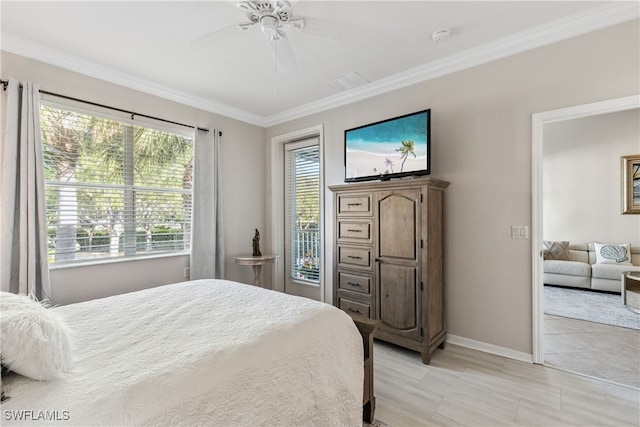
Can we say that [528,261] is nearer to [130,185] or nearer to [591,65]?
[591,65]

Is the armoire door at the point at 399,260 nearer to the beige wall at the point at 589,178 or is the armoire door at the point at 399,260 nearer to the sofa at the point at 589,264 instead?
the sofa at the point at 589,264

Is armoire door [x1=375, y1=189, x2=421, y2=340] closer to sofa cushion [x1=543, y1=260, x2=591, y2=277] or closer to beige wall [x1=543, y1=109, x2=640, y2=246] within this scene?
sofa cushion [x1=543, y1=260, x2=591, y2=277]

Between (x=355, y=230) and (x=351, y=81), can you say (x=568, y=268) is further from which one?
(x=351, y=81)

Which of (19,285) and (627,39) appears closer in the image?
(627,39)

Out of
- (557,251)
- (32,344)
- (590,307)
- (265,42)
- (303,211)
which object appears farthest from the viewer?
(557,251)

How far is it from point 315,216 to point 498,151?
7.59ft

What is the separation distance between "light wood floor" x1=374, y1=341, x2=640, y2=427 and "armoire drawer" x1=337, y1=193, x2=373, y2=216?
1.37 metres

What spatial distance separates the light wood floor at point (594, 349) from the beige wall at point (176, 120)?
346 centimetres

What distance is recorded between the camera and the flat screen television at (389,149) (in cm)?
271

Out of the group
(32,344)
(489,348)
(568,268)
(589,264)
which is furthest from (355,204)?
(589,264)

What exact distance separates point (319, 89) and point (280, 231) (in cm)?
208

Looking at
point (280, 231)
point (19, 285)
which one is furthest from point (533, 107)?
point (19, 285)

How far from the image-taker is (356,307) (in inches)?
117

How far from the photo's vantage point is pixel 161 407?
0.90 meters
